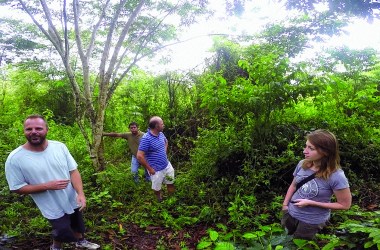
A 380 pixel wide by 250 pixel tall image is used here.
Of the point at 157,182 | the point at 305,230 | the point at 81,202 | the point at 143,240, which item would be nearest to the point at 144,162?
the point at 157,182

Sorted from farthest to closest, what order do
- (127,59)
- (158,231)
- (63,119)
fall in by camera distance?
1. (63,119)
2. (127,59)
3. (158,231)

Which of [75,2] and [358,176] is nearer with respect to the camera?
[358,176]

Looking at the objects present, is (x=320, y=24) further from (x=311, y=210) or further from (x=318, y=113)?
(x=311, y=210)

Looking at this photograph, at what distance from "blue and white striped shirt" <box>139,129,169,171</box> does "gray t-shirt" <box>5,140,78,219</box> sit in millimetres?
1945

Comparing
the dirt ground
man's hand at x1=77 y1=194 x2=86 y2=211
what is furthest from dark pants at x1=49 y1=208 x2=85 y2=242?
the dirt ground

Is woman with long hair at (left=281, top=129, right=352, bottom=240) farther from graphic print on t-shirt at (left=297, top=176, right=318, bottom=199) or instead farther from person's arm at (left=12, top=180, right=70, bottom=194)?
person's arm at (left=12, top=180, right=70, bottom=194)

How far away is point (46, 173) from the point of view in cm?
330

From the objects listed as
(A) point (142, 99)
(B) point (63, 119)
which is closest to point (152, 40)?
(A) point (142, 99)

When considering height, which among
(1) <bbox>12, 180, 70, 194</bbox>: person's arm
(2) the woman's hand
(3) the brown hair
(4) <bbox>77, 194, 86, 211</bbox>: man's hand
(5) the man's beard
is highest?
(5) the man's beard

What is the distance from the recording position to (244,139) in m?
5.51

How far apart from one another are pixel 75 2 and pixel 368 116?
7007 millimetres

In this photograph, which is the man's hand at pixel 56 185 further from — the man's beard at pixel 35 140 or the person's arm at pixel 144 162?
the person's arm at pixel 144 162

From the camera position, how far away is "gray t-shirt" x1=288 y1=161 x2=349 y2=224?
267 centimetres

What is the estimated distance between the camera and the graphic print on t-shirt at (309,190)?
278cm
